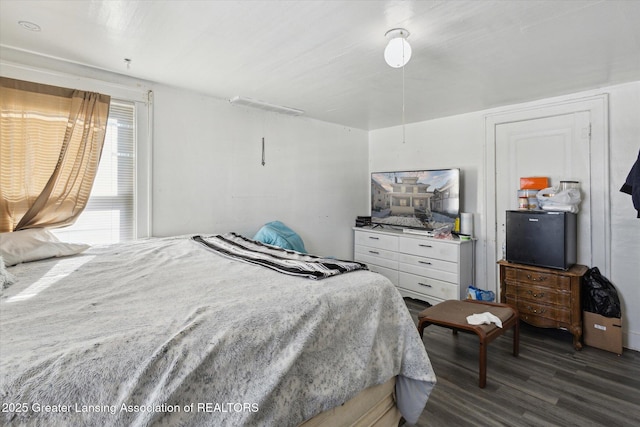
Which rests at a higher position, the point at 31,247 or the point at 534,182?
the point at 534,182

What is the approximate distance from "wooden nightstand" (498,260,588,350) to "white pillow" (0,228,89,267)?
12.3ft

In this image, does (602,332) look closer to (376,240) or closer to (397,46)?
(376,240)

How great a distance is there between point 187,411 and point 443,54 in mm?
2599

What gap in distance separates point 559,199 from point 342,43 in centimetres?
252

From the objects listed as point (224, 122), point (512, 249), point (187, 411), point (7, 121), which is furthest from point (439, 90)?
point (7, 121)

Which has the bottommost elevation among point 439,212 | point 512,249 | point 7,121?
point 512,249

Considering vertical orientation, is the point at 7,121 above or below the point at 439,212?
above

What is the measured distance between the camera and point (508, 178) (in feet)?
11.9

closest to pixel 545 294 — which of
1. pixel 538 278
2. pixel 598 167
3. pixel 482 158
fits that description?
pixel 538 278

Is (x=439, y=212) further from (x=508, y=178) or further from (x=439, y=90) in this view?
(x=439, y=90)

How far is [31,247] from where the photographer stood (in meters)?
2.06

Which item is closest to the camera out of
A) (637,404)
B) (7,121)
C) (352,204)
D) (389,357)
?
(389,357)

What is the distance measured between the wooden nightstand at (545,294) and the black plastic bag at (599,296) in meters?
0.09

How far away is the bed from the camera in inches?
32.3
